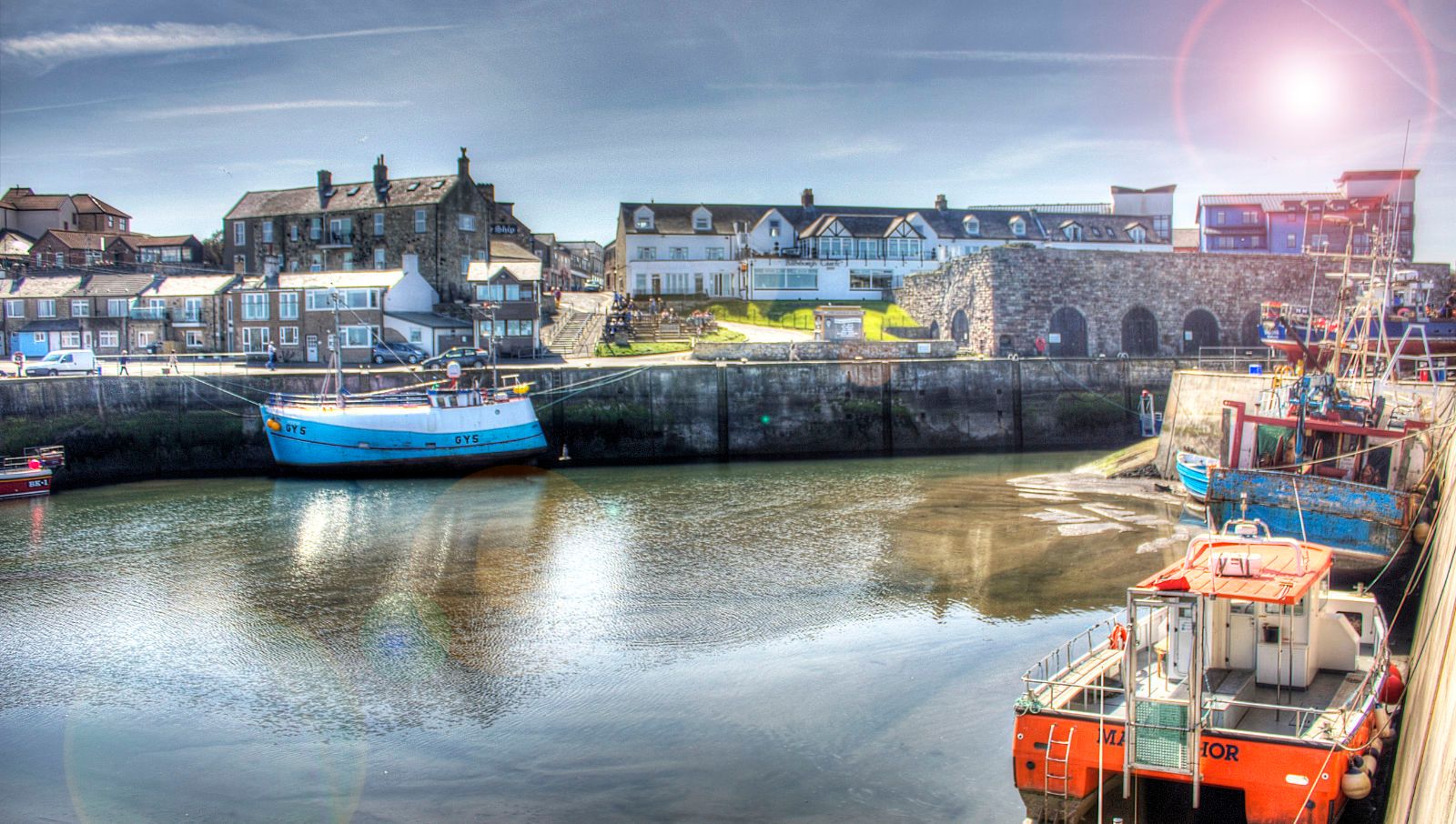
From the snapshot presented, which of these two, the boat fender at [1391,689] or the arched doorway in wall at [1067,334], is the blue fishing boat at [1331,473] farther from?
the arched doorway in wall at [1067,334]

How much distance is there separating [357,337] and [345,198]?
15.0 m

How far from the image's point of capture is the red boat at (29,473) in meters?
26.4

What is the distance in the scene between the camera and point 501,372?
35156 mm

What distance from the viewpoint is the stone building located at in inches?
1644

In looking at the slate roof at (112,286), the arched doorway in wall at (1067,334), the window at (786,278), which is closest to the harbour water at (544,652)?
the arched doorway in wall at (1067,334)

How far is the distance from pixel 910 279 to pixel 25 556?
1532 inches

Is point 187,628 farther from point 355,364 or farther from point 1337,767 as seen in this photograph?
point 355,364

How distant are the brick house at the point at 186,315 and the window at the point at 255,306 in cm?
212

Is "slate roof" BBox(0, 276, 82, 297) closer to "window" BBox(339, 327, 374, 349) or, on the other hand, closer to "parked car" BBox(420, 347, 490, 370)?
"window" BBox(339, 327, 374, 349)

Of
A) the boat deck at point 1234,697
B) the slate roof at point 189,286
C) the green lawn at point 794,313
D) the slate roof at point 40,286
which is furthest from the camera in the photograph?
the green lawn at point 794,313

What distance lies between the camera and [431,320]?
42500 mm

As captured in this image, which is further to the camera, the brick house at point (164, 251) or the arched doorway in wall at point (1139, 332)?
the brick house at point (164, 251)

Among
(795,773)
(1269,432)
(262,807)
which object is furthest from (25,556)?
(1269,432)

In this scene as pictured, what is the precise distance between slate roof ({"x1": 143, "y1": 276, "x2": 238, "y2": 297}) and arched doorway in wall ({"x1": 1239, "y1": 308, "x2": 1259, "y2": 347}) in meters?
45.2
